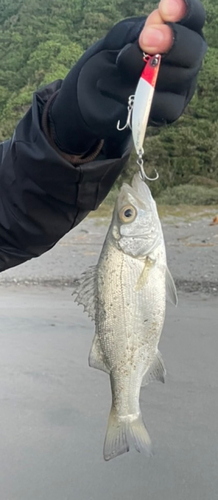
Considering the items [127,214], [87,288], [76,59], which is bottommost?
[76,59]

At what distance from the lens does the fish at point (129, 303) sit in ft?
4.53

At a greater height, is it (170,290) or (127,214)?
(127,214)

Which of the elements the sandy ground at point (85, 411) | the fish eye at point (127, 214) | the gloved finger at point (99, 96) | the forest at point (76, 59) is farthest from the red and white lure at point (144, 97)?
the forest at point (76, 59)

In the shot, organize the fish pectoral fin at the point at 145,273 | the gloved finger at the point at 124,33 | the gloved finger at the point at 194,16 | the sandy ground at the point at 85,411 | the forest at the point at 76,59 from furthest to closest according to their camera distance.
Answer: the forest at the point at 76,59
the sandy ground at the point at 85,411
the fish pectoral fin at the point at 145,273
the gloved finger at the point at 124,33
the gloved finger at the point at 194,16

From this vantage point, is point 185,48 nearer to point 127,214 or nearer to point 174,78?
point 174,78

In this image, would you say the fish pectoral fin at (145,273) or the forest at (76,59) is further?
the forest at (76,59)

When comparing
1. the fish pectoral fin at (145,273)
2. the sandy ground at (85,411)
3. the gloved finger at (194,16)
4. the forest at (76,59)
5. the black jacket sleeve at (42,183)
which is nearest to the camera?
Result: the gloved finger at (194,16)

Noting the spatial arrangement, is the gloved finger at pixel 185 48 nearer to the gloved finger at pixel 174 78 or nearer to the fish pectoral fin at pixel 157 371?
the gloved finger at pixel 174 78

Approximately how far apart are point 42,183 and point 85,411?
6.79ft

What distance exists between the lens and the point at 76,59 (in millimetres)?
11930

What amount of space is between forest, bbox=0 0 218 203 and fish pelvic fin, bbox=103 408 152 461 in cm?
893

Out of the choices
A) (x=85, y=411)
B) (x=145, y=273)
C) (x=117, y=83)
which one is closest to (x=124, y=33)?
(x=117, y=83)

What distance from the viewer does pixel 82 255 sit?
7.38 meters

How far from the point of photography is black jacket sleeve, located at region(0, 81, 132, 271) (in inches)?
58.7
